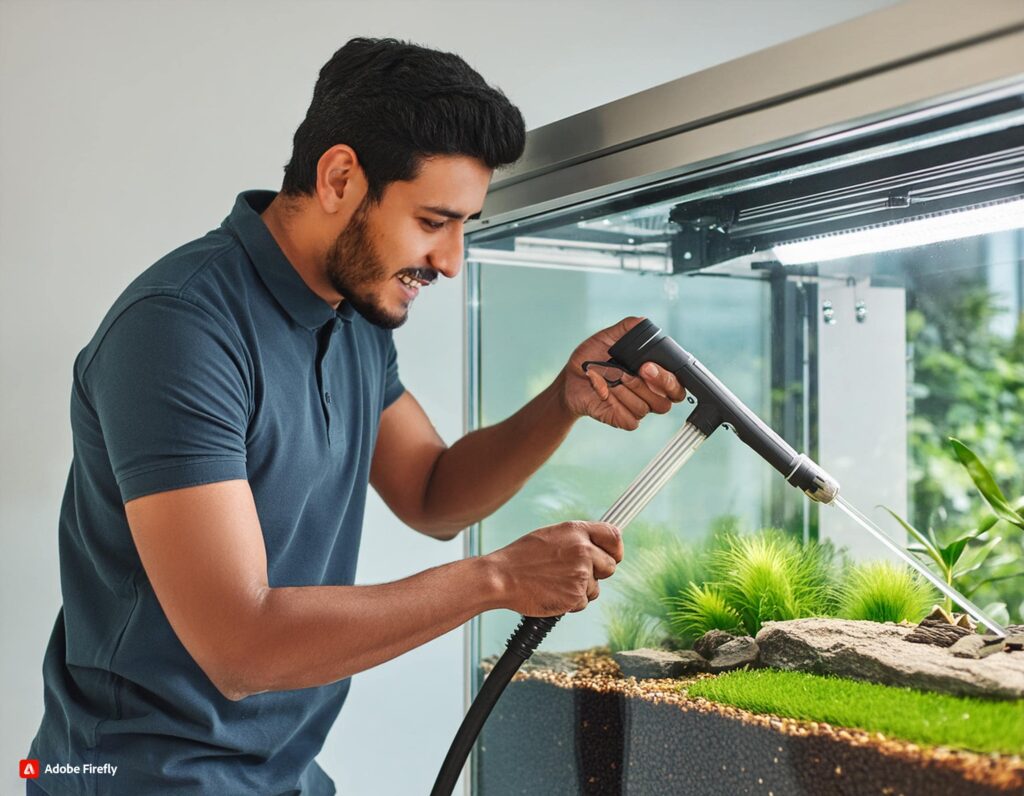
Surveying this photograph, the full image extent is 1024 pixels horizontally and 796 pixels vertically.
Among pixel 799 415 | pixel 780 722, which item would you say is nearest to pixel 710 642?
pixel 780 722

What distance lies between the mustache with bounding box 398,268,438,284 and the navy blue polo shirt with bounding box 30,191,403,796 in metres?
0.10

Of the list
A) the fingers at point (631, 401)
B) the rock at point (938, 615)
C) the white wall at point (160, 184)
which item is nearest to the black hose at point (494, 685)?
the fingers at point (631, 401)

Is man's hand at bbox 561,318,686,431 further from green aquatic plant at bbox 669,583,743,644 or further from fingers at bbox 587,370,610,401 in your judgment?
green aquatic plant at bbox 669,583,743,644

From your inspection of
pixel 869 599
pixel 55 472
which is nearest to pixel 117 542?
pixel 55 472

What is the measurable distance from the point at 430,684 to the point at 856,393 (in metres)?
1.02

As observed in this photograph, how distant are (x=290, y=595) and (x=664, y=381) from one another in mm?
396

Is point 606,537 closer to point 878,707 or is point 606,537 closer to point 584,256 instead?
point 878,707

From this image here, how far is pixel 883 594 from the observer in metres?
0.92

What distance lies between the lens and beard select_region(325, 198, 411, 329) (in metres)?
1.07

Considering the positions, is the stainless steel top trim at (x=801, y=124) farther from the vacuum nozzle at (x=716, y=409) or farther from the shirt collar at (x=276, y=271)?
the shirt collar at (x=276, y=271)

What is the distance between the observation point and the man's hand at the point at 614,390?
3.34 ft

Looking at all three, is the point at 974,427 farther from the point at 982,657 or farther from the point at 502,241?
the point at 502,241

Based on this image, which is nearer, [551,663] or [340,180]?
[340,180]

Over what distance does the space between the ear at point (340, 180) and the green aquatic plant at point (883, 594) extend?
0.60 m
